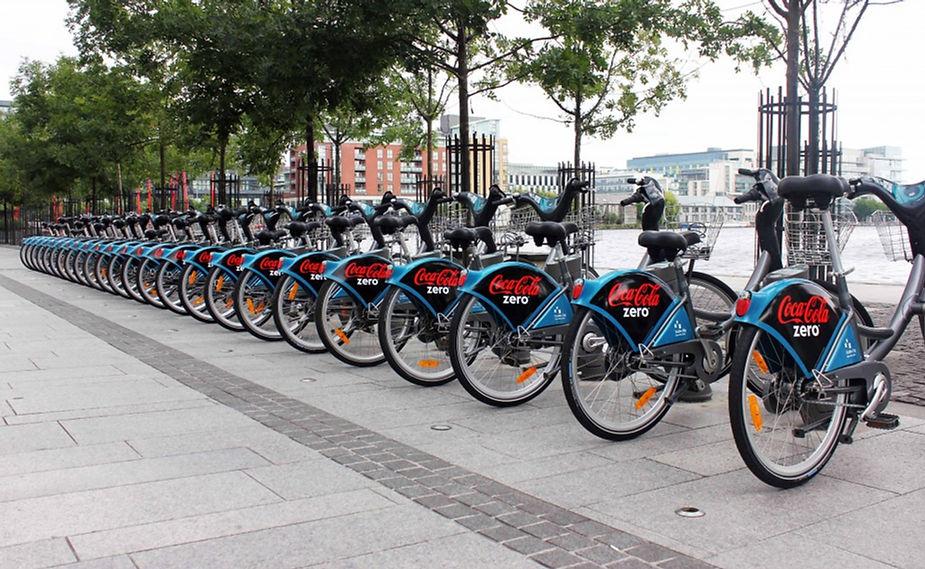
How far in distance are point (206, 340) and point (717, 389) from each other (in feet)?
16.6

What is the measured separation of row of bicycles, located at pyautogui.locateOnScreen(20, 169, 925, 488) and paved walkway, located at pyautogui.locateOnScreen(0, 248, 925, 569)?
0.25 metres

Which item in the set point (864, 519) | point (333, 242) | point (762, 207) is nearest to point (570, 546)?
point (864, 519)

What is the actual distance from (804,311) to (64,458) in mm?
3647

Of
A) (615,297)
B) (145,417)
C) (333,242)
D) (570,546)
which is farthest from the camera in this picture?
(333,242)

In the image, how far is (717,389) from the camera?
20.1ft

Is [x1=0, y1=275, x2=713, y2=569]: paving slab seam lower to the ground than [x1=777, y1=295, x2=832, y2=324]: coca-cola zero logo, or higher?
lower

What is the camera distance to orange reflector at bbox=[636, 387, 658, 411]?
4.77 m

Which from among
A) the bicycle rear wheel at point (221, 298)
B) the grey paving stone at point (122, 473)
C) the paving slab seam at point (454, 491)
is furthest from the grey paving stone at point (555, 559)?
the bicycle rear wheel at point (221, 298)

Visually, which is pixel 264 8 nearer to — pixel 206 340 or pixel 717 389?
pixel 206 340

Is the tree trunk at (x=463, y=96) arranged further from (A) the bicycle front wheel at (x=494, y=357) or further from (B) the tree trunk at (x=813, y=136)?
(A) the bicycle front wheel at (x=494, y=357)

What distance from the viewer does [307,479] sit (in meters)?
4.08

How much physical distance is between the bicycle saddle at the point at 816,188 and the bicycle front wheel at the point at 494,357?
6.26 feet

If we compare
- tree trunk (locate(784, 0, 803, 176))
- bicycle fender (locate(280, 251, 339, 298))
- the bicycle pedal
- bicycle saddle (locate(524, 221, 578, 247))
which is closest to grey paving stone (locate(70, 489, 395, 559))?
the bicycle pedal

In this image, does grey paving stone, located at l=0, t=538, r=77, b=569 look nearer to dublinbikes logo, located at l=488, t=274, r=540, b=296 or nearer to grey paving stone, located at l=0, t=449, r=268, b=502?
grey paving stone, located at l=0, t=449, r=268, b=502
